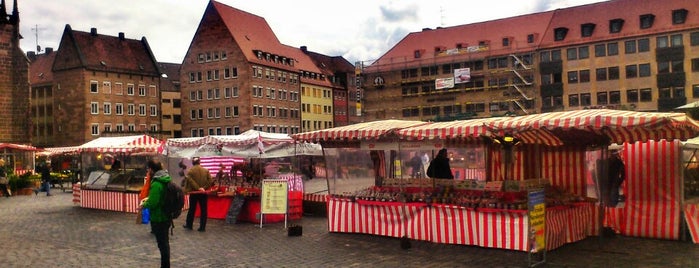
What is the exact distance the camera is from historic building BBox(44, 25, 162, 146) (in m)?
68.2

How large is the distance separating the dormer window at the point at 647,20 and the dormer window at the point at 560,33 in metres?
6.89

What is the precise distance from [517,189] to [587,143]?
2277mm

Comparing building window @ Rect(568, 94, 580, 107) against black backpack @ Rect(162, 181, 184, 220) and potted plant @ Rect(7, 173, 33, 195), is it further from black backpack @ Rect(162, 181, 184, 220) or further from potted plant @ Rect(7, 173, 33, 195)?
black backpack @ Rect(162, 181, 184, 220)

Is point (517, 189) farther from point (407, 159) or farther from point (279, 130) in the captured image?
point (279, 130)

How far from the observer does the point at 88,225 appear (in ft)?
50.1

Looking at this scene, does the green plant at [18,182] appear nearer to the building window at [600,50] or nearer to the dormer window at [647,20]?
the building window at [600,50]

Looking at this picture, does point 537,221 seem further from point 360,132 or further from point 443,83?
point 443,83

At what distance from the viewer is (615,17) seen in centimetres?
6175

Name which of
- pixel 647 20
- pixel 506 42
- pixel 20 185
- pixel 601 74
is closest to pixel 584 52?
pixel 601 74

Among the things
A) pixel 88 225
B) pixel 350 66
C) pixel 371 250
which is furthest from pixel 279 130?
pixel 371 250

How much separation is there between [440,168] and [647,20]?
2110 inches

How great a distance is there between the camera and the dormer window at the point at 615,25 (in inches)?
2394

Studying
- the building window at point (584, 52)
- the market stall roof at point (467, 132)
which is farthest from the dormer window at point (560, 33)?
the market stall roof at point (467, 132)

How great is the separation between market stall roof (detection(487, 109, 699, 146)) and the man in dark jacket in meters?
2.20
